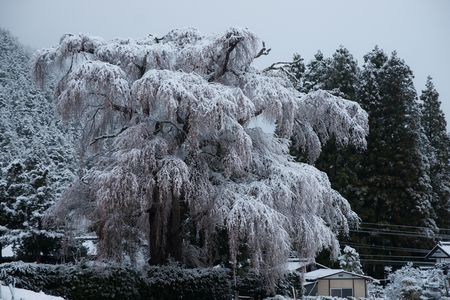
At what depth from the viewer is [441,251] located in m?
28.7

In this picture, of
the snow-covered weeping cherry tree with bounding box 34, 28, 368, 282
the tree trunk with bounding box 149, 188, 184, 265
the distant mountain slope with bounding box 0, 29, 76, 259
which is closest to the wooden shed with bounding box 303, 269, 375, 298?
the snow-covered weeping cherry tree with bounding box 34, 28, 368, 282

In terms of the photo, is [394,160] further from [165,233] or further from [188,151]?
[165,233]

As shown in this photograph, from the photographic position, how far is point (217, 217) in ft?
53.0

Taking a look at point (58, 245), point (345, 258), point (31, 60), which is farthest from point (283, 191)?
point (345, 258)

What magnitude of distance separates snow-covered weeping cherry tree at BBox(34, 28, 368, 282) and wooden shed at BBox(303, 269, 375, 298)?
7440mm

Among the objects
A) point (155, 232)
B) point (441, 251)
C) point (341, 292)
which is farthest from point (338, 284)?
point (155, 232)

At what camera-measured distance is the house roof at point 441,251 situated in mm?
28172

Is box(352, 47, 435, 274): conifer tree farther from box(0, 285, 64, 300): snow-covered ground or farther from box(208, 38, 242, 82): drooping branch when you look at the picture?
box(0, 285, 64, 300): snow-covered ground

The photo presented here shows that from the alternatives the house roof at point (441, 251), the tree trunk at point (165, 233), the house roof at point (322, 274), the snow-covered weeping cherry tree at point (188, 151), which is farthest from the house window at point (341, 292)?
the tree trunk at point (165, 233)

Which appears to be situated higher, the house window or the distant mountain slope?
the distant mountain slope

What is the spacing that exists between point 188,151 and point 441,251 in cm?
1754

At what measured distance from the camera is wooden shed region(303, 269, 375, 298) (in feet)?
85.0

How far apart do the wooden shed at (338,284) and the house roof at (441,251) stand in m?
4.76

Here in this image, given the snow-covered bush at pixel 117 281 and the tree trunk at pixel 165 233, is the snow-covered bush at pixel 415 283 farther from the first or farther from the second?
the tree trunk at pixel 165 233
